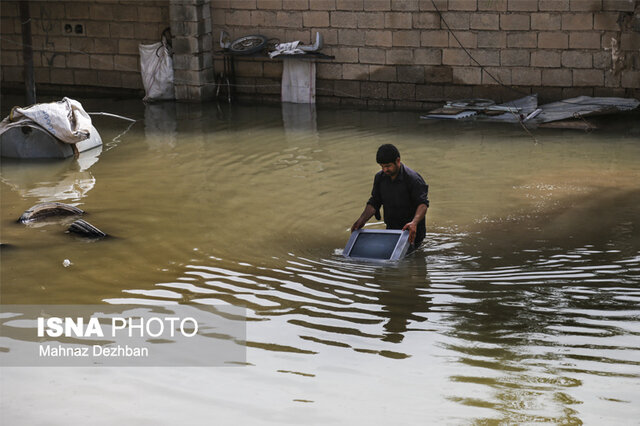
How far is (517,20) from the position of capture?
14.2m

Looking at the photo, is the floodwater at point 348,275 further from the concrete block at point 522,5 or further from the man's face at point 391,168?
the concrete block at point 522,5

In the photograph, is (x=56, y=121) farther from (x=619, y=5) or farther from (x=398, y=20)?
(x=619, y=5)

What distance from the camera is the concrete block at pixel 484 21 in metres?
14.4

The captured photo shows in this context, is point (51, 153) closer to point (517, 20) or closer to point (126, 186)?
point (126, 186)

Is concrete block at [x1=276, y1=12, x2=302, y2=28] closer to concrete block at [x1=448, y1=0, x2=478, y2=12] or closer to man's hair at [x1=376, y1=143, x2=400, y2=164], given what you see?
concrete block at [x1=448, y1=0, x2=478, y2=12]

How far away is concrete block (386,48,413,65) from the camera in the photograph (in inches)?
597

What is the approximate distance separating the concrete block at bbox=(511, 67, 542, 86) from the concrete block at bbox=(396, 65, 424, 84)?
1.63 meters

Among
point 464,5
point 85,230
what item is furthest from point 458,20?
point 85,230

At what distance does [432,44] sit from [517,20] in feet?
4.98

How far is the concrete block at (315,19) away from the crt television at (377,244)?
8.84 m

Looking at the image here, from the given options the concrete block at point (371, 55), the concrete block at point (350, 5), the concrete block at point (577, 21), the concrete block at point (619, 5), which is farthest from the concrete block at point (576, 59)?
the concrete block at point (350, 5)

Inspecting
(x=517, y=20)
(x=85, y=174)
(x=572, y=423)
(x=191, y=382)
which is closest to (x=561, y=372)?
(x=572, y=423)

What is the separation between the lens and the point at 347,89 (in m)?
15.9

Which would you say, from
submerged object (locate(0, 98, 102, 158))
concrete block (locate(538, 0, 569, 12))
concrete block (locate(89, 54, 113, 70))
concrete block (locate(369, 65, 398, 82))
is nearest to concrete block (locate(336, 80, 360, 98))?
concrete block (locate(369, 65, 398, 82))
